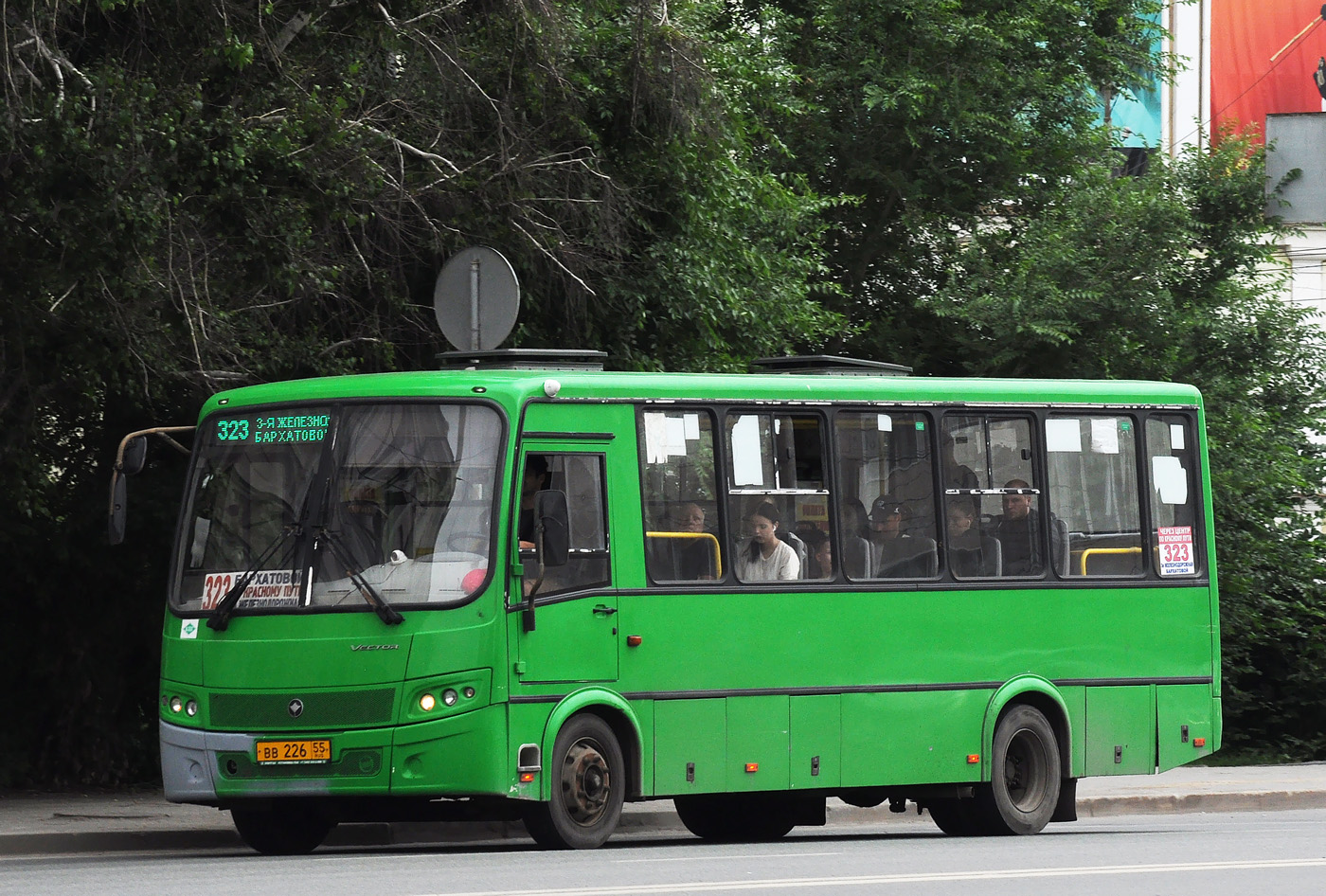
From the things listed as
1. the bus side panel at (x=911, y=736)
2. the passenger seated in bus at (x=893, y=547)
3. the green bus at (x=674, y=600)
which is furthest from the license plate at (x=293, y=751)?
the passenger seated in bus at (x=893, y=547)

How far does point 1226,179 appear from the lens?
2569cm

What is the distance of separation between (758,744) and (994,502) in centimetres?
265

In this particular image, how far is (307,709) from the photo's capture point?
12055 mm

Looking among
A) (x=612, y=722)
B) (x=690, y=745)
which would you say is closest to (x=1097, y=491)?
(x=690, y=745)

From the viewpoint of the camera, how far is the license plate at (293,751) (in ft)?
39.2

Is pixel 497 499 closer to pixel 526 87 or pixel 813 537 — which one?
pixel 813 537

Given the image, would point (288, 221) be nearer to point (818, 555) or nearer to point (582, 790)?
point (818, 555)

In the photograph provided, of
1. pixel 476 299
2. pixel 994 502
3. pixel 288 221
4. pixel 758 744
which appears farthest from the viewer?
pixel 994 502

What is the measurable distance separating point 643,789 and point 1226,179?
51.0 ft

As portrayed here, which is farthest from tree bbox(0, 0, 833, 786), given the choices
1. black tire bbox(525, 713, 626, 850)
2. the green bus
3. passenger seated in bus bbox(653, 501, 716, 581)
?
black tire bbox(525, 713, 626, 850)

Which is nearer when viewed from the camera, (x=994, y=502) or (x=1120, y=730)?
(x=994, y=502)

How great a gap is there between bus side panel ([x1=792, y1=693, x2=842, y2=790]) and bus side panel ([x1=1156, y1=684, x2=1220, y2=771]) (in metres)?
3.01

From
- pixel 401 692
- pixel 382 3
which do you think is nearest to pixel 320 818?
pixel 401 692

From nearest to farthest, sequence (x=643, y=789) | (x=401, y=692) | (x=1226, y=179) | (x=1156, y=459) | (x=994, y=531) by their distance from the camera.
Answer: (x=401, y=692)
(x=643, y=789)
(x=994, y=531)
(x=1156, y=459)
(x=1226, y=179)
